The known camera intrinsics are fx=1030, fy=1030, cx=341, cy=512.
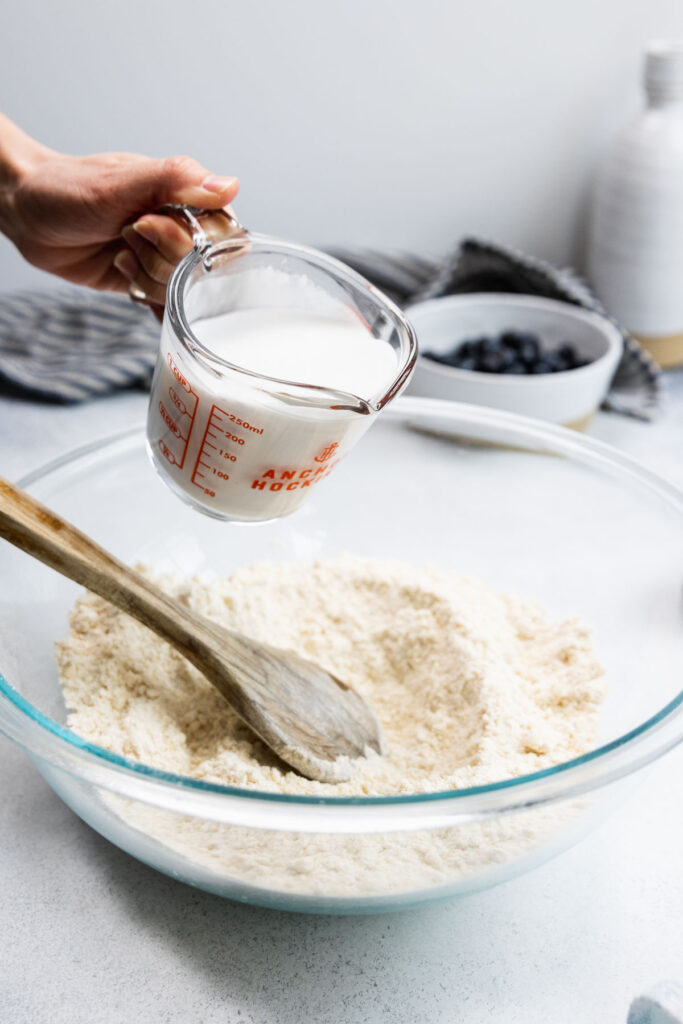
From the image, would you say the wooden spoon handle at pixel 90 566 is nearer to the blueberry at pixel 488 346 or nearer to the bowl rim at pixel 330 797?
the bowl rim at pixel 330 797

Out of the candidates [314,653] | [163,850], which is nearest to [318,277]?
[314,653]

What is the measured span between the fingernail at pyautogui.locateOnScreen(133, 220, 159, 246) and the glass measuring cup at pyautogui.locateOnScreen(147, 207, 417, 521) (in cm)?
6

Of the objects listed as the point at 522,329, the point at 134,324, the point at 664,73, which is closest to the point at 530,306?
the point at 522,329

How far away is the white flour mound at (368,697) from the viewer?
70 centimetres

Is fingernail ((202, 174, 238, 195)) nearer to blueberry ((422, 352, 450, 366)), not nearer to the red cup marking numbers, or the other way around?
the red cup marking numbers

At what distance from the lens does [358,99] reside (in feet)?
6.01

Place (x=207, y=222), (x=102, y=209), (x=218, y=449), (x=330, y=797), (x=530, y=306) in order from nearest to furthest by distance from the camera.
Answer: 1. (x=330, y=797)
2. (x=218, y=449)
3. (x=207, y=222)
4. (x=102, y=209)
5. (x=530, y=306)

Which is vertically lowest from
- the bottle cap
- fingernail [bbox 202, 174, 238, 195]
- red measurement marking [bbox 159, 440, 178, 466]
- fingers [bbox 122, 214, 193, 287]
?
red measurement marking [bbox 159, 440, 178, 466]

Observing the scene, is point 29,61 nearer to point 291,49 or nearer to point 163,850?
point 291,49

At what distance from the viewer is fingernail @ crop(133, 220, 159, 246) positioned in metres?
0.98

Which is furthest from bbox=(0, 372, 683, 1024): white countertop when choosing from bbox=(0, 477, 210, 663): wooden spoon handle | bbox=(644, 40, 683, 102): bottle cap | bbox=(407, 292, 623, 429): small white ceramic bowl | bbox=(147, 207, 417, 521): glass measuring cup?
bbox=(644, 40, 683, 102): bottle cap

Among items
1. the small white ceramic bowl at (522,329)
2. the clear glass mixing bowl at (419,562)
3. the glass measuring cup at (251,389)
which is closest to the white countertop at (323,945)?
the clear glass mixing bowl at (419,562)

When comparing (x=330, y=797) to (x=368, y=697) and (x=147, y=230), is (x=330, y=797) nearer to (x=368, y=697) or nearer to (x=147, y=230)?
(x=368, y=697)

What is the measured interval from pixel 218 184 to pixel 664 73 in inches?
40.5
